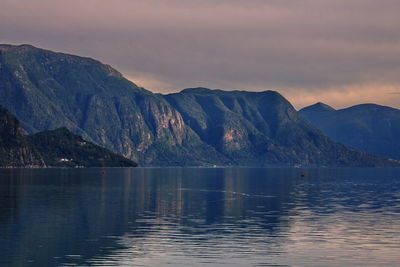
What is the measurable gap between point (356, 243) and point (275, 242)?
31.7 feet

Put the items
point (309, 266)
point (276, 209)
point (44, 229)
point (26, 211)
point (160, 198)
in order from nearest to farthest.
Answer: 1. point (309, 266)
2. point (44, 229)
3. point (26, 211)
4. point (276, 209)
5. point (160, 198)

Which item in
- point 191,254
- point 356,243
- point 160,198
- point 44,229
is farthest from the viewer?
point 160,198

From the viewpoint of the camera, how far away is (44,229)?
3738 inches

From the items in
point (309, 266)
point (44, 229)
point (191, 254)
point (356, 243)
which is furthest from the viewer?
point (44, 229)

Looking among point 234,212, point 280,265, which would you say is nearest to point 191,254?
point 280,265

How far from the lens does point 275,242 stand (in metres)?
83.5

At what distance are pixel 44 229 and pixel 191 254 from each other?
1173 inches

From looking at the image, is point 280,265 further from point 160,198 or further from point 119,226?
point 160,198

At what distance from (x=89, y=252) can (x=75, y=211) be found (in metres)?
50.9

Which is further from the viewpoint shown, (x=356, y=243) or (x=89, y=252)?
(x=356, y=243)

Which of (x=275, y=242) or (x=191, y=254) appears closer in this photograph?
(x=191, y=254)

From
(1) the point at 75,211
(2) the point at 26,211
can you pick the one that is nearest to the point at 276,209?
(1) the point at 75,211

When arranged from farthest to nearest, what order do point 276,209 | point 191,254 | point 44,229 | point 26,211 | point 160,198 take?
point 160,198, point 276,209, point 26,211, point 44,229, point 191,254

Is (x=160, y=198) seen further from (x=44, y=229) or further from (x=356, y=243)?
(x=356, y=243)
